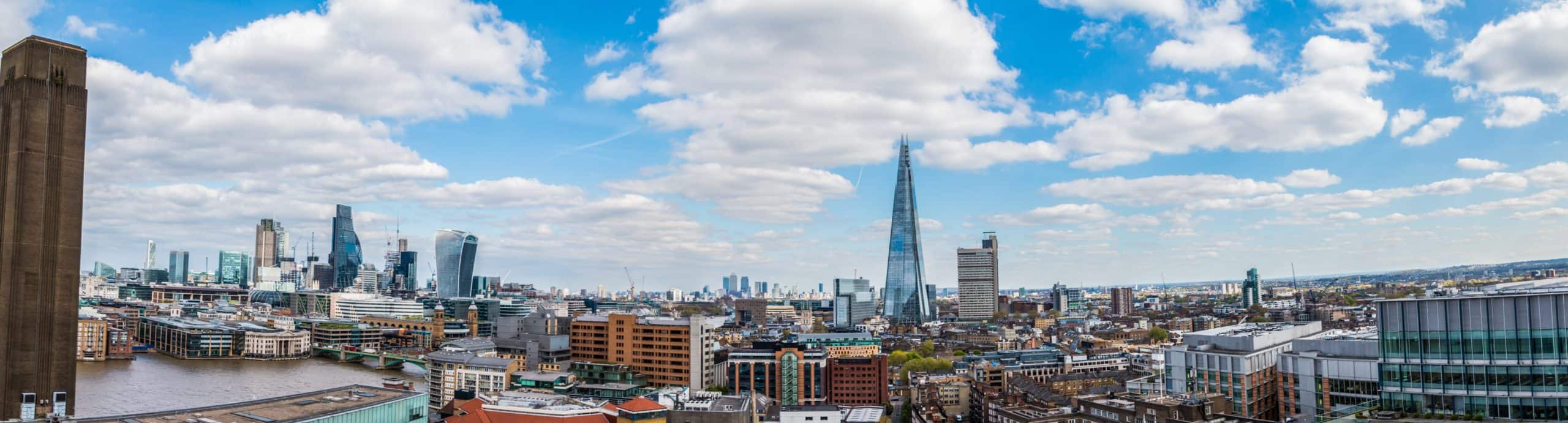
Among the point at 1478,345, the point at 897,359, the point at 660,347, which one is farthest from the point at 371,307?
the point at 1478,345

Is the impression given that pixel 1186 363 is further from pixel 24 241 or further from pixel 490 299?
pixel 490 299

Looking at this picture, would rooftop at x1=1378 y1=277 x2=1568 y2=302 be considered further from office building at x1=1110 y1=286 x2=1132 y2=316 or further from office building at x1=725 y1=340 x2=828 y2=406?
office building at x1=1110 y1=286 x2=1132 y2=316

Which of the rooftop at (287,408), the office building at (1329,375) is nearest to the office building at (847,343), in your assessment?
the office building at (1329,375)

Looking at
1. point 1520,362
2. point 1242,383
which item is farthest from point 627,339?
point 1520,362

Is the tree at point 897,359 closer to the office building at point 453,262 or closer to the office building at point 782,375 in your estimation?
the office building at point 782,375

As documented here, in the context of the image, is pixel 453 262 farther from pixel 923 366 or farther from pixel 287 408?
pixel 287 408

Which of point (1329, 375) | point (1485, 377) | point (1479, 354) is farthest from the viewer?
point (1329, 375)

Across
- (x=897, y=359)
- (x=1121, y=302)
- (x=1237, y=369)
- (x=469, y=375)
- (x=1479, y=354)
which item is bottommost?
(x=897, y=359)
